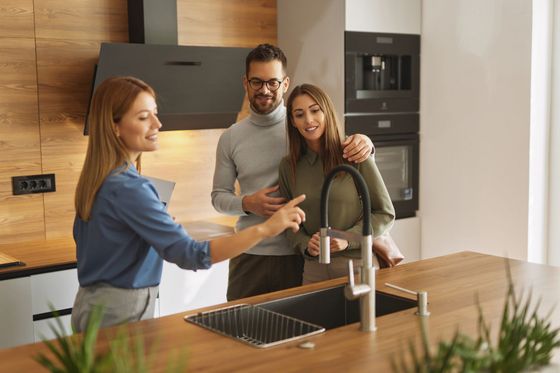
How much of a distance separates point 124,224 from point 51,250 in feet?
4.81

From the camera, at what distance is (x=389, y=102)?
412 centimetres

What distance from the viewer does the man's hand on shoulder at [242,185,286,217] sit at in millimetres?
2572

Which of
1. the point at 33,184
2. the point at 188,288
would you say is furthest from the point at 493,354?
the point at 33,184

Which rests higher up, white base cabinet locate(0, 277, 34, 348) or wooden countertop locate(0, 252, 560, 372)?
wooden countertop locate(0, 252, 560, 372)

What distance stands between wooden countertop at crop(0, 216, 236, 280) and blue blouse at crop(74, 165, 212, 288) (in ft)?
3.36

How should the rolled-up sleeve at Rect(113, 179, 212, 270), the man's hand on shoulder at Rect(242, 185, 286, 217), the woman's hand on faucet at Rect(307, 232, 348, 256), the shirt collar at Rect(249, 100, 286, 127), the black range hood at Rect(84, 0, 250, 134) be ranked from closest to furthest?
the rolled-up sleeve at Rect(113, 179, 212, 270)
the woman's hand on faucet at Rect(307, 232, 348, 256)
the man's hand on shoulder at Rect(242, 185, 286, 217)
the shirt collar at Rect(249, 100, 286, 127)
the black range hood at Rect(84, 0, 250, 134)

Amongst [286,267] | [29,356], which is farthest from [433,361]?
[286,267]

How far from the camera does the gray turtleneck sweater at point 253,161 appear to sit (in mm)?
2770

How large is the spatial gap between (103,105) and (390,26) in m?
2.42

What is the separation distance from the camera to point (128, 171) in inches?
79.7

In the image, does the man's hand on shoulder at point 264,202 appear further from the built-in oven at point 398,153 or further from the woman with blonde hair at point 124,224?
the built-in oven at point 398,153

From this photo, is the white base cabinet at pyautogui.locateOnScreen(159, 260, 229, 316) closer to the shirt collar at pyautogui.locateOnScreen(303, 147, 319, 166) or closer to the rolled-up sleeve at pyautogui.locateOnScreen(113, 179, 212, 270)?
the shirt collar at pyautogui.locateOnScreen(303, 147, 319, 166)

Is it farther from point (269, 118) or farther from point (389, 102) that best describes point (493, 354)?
point (389, 102)

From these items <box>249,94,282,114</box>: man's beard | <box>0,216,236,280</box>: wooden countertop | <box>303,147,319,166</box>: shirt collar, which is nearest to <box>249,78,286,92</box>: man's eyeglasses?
<box>249,94,282,114</box>: man's beard
